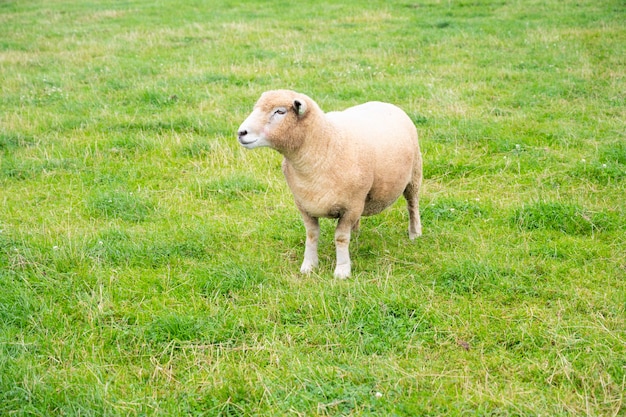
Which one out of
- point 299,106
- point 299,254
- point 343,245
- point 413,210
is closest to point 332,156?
point 299,106

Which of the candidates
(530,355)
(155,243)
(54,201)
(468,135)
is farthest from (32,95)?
(530,355)

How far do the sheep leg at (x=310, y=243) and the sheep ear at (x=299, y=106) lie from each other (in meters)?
0.97

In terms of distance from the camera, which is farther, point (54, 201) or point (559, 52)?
point (559, 52)

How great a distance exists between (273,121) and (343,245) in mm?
1284

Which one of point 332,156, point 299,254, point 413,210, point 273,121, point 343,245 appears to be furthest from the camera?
point 413,210

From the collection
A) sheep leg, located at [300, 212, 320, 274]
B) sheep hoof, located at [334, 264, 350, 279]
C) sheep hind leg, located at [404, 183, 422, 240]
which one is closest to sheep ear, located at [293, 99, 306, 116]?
sheep leg, located at [300, 212, 320, 274]

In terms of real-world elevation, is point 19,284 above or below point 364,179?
below

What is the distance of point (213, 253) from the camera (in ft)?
19.6

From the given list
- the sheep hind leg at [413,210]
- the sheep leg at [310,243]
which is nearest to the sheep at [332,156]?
the sheep leg at [310,243]

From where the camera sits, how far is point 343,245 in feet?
18.2

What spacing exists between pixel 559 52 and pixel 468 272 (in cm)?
941

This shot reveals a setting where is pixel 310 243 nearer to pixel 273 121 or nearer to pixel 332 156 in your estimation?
pixel 332 156

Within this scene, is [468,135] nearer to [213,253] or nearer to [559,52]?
[213,253]

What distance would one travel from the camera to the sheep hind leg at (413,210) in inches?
251
